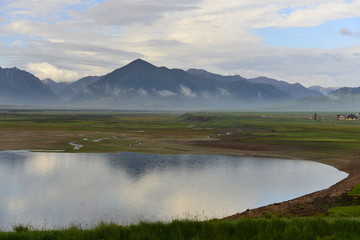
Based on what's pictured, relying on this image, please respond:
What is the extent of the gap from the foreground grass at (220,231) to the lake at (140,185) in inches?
409

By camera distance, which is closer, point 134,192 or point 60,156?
point 134,192

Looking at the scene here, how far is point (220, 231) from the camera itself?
15.7 m

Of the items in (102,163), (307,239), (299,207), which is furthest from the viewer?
(102,163)

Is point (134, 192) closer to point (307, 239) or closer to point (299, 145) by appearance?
point (307, 239)

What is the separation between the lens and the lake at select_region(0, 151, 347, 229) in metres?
31.9

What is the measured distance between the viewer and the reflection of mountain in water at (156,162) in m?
54.7

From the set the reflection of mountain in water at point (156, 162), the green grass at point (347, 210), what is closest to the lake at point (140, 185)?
the reflection of mountain in water at point (156, 162)

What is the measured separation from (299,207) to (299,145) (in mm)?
58471

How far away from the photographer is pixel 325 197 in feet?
107

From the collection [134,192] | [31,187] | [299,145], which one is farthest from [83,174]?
[299,145]

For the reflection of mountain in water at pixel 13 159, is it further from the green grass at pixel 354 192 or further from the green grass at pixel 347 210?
the green grass at pixel 354 192

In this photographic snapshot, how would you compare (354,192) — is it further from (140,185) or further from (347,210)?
(140,185)

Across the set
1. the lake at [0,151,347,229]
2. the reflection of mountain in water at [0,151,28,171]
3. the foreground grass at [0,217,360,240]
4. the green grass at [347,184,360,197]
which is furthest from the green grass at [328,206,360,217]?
the reflection of mountain in water at [0,151,28,171]

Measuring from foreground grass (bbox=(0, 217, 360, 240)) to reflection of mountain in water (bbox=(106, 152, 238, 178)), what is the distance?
33016 mm
